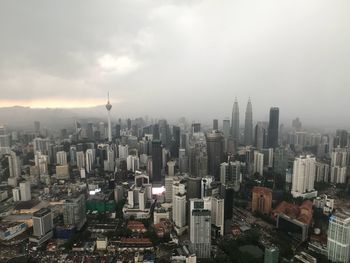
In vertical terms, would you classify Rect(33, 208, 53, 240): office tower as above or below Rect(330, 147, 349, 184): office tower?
below

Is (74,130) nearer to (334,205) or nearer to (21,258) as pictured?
(21,258)

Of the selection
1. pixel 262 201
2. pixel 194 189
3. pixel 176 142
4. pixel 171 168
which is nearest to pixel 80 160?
pixel 171 168

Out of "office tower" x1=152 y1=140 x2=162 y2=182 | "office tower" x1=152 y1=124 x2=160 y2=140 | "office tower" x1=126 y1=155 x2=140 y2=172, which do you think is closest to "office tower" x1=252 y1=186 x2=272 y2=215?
"office tower" x1=152 y1=140 x2=162 y2=182

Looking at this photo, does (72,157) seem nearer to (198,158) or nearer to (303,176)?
(198,158)

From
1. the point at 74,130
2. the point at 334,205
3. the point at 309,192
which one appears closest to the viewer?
the point at 334,205

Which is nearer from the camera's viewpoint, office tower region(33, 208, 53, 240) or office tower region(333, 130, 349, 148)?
office tower region(33, 208, 53, 240)

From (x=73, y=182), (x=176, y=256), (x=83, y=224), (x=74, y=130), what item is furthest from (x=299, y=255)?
(x=74, y=130)

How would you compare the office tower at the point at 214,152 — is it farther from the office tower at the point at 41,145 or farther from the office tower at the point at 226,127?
the office tower at the point at 41,145

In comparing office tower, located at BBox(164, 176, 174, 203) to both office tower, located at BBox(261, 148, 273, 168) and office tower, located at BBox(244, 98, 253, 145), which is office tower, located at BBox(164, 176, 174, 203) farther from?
office tower, located at BBox(244, 98, 253, 145)
